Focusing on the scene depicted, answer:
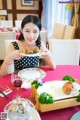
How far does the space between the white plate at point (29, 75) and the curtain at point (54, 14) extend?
290 cm

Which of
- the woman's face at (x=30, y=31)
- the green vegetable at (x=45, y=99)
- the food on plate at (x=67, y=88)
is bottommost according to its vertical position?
the green vegetable at (x=45, y=99)

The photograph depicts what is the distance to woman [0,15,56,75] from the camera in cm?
143

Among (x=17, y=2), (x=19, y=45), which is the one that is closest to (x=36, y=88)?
(x=19, y=45)

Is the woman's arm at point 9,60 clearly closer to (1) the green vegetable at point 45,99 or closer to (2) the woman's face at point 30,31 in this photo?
(2) the woman's face at point 30,31

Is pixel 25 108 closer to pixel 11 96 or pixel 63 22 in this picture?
pixel 11 96

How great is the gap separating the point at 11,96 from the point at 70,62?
3.68 ft

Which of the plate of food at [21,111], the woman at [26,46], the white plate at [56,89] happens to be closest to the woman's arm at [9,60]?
the woman at [26,46]

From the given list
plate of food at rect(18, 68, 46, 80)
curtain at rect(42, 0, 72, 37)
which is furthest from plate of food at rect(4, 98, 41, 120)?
curtain at rect(42, 0, 72, 37)

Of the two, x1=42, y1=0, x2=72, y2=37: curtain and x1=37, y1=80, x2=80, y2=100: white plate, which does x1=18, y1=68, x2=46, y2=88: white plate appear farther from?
x1=42, y1=0, x2=72, y2=37: curtain

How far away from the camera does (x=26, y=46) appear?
1.64 m

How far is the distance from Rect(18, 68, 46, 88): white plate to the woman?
0.14 metres

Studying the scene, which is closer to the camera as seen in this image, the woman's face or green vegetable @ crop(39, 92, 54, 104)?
green vegetable @ crop(39, 92, 54, 104)

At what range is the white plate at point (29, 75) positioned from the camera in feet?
4.13

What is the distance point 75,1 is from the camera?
11.7 feet
